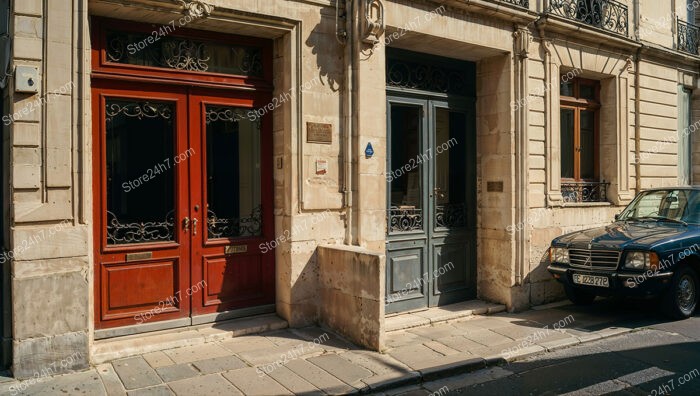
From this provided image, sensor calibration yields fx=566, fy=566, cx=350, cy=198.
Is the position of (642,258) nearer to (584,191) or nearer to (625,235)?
(625,235)

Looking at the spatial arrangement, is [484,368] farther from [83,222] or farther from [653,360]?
[83,222]

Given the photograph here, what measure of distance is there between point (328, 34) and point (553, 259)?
481 centimetres

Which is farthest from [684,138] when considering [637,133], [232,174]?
[232,174]

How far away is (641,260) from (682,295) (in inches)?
44.8

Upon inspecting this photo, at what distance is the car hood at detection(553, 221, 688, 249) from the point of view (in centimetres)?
795

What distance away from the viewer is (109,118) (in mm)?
6406

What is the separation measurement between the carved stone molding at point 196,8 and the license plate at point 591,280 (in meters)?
6.19

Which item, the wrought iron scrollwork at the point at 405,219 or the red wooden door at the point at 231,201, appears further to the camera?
the wrought iron scrollwork at the point at 405,219

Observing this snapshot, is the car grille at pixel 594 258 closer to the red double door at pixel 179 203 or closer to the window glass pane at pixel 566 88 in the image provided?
the window glass pane at pixel 566 88

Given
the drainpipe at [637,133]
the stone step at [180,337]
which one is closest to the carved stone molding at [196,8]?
the stone step at [180,337]

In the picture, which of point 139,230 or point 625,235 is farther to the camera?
point 625,235

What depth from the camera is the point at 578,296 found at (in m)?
9.16

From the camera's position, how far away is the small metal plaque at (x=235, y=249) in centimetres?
713

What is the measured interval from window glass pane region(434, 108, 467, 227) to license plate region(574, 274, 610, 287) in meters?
2.00
